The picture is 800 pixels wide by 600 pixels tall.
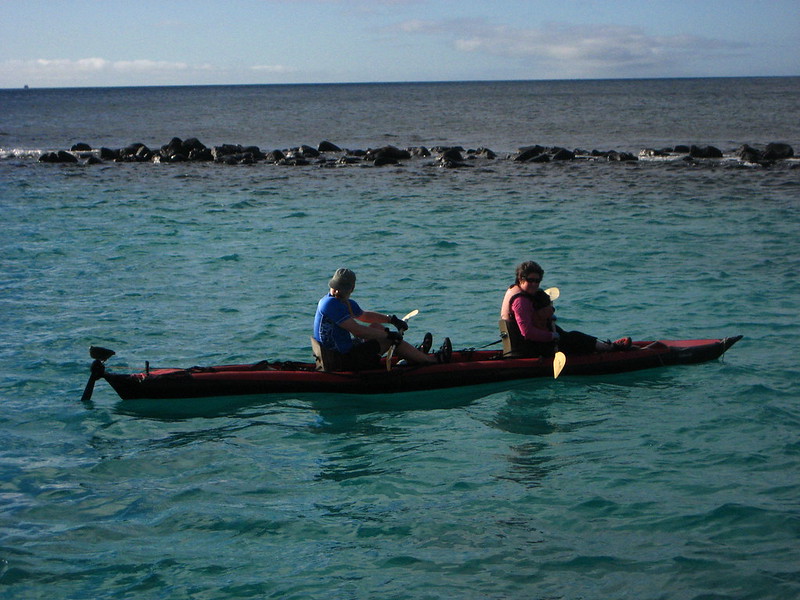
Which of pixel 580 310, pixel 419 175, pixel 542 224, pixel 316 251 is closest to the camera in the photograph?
pixel 580 310

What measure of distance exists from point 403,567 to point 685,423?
4317mm

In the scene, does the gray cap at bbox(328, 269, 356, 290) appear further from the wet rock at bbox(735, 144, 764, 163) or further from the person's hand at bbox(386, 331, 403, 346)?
the wet rock at bbox(735, 144, 764, 163)

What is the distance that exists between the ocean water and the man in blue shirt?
50 cm

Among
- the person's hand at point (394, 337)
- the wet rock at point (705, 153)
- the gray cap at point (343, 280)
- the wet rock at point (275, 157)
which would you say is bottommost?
the person's hand at point (394, 337)

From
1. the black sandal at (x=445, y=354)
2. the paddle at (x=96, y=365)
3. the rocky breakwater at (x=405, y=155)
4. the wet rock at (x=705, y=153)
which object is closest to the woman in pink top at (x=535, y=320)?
the black sandal at (x=445, y=354)

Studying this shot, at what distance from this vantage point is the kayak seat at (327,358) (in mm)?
10312

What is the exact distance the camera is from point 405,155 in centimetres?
3919

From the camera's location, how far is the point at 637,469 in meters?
8.36

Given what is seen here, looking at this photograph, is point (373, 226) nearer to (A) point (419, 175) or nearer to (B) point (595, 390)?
(A) point (419, 175)

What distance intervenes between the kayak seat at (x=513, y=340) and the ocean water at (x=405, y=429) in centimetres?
42

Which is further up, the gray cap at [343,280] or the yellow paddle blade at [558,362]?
the gray cap at [343,280]

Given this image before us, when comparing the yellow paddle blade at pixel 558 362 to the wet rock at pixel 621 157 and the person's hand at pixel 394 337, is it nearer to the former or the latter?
the person's hand at pixel 394 337

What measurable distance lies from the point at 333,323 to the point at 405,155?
2988 centimetres

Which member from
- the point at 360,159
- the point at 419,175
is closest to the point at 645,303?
the point at 419,175
